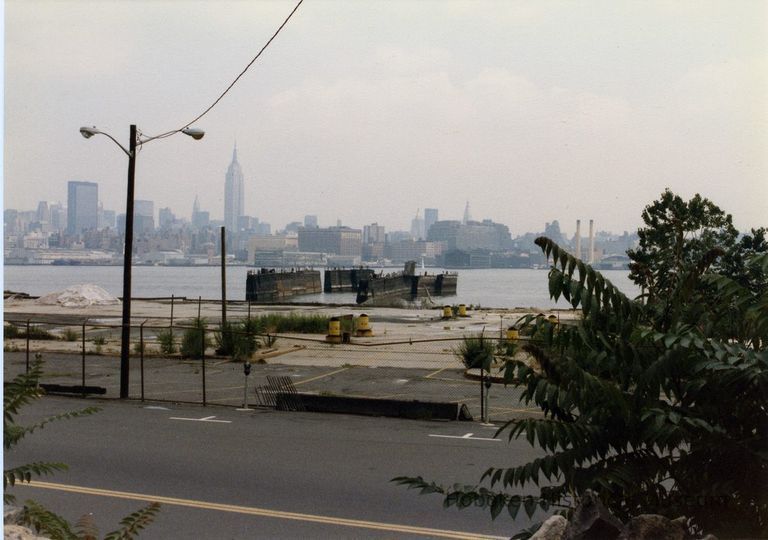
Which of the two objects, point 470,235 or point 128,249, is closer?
point 128,249

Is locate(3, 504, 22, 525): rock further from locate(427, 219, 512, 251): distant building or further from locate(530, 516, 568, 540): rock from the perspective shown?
locate(427, 219, 512, 251): distant building

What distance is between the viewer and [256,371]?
23078mm

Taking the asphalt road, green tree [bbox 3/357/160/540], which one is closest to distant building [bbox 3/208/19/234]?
green tree [bbox 3/357/160/540]

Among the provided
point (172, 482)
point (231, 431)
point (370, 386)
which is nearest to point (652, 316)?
point (172, 482)

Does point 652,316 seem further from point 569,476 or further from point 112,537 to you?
point 112,537

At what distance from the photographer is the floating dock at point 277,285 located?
373 ft

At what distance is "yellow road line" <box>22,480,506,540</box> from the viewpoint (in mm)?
7453

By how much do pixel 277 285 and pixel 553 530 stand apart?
124m

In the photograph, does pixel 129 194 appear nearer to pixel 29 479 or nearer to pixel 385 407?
pixel 385 407

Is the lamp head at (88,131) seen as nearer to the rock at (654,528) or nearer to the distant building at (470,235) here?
the rock at (654,528)

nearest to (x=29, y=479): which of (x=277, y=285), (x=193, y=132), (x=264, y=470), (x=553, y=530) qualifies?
(x=553, y=530)

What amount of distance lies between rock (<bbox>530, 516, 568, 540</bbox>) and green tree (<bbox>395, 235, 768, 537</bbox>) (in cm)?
13

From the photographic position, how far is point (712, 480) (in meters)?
3.21

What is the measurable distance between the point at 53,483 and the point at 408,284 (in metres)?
123
